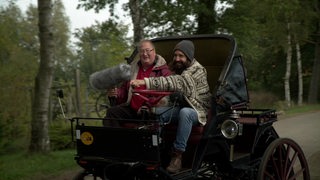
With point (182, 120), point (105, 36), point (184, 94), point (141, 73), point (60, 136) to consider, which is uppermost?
point (105, 36)

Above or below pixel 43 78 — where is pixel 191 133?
below

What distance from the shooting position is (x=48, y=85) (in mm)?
8789

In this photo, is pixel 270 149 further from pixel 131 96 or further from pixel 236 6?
pixel 236 6

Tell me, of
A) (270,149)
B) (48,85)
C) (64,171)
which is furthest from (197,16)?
(270,149)

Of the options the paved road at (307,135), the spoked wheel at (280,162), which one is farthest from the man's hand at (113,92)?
the paved road at (307,135)

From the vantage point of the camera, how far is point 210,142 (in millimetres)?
5074

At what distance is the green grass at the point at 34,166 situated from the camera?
734 cm

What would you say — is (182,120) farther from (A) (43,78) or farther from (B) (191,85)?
(A) (43,78)

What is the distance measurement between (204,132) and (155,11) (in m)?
13.2

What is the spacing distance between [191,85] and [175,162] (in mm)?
816

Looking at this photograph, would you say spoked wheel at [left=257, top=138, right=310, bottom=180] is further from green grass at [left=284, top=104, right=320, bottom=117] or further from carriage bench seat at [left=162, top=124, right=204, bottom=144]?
green grass at [left=284, top=104, right=320, bottom=117]

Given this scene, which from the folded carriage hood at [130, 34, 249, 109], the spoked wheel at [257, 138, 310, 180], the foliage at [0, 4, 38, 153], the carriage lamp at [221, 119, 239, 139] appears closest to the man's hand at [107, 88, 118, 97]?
the folded carriage hood at [130, 34, 249, 109]

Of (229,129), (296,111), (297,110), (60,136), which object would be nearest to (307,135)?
(60,136)

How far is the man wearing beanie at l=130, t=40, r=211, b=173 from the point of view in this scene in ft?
15.8
